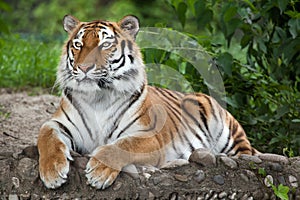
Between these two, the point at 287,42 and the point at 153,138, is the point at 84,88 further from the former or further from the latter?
the point at 287,42

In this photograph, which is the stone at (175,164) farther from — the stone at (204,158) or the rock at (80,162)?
the rock at (80,162)

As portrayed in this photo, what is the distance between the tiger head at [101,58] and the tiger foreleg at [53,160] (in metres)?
0.38

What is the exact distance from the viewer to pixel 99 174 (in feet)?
12.2

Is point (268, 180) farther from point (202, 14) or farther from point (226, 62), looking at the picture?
point (202, 14)

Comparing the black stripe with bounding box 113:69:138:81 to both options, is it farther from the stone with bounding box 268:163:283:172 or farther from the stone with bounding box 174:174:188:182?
the stone with bounding box 268:163:283:172

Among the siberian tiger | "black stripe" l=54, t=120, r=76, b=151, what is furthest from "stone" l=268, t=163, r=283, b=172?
"black stripe" l=54, t=120, r=76, b=151

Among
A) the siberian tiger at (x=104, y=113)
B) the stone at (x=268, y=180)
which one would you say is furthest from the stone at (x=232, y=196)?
the siberian tiger at (x=104, y=113)

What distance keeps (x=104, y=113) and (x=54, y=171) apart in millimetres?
573

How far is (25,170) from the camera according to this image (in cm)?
390

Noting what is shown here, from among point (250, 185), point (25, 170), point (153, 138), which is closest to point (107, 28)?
point (153, 138)

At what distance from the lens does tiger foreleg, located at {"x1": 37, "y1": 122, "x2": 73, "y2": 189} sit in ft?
12.1

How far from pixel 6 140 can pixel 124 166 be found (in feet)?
5.25

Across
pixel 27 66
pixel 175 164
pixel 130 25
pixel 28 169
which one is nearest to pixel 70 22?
pixel 130 25

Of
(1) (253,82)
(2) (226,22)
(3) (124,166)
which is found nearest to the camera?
(3) (124,166)
